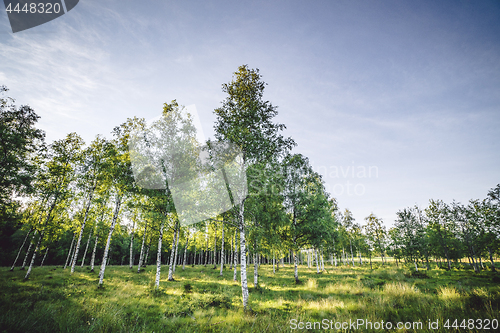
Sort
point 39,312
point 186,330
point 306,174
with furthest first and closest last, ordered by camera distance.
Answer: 1. point 306,174
2. point 186,330
3. point 39,312

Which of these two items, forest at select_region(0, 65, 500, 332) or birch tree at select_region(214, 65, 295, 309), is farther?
birch tree at select_region(214, 65, 295, 309)

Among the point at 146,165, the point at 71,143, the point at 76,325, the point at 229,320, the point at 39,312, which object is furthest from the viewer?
the point at 71,143

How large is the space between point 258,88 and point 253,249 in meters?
12.8

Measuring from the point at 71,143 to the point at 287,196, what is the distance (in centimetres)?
2642

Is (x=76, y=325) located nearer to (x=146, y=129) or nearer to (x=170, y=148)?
(x=170, y=148)

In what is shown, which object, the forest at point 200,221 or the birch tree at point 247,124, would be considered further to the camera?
the birch tree at point 247,124

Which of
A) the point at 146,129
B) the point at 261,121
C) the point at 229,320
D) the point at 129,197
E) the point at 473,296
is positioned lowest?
the point at 229,320

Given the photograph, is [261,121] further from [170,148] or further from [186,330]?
[186,330]

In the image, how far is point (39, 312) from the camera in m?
5.96

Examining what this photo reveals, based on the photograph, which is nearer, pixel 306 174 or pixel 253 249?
pixel 253 249

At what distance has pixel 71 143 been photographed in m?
20.6

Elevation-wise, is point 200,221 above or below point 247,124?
below

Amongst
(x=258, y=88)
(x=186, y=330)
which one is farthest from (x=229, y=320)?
(x=258, y=88)

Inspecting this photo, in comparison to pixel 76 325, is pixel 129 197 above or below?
above
